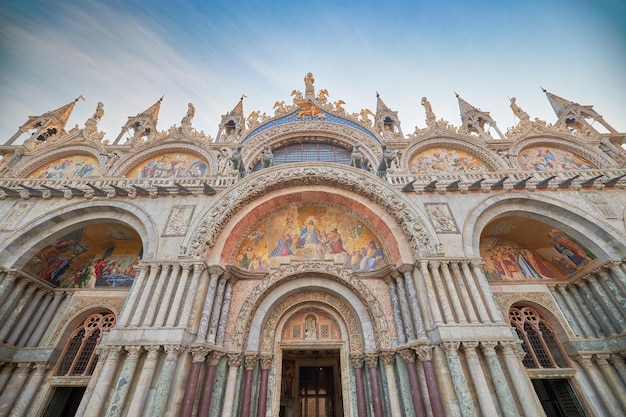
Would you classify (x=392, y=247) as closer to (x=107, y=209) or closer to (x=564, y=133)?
(x=107, y=209)

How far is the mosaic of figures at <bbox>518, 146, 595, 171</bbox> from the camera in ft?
46.5

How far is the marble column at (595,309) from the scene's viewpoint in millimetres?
9143

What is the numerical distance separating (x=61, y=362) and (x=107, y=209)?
6077mm

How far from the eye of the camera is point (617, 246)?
Answer: 939 cm

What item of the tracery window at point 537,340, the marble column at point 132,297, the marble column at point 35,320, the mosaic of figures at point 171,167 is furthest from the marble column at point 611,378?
the marble column at point 35,320

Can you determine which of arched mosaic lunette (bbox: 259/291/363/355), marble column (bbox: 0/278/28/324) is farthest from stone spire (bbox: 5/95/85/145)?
arched mosaic lunette (bbox: 259/291/363/355)

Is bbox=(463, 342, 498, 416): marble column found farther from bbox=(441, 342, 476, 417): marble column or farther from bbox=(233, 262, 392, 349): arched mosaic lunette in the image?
bbox=(233, 262, 392, 349): arched mosaic lunette

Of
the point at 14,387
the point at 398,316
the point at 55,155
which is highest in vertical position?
the point at 55,155

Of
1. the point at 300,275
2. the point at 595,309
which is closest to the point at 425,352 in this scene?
the point at 300,275

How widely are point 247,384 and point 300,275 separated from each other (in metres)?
3.94

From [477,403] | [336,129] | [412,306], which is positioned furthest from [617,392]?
[336,129]

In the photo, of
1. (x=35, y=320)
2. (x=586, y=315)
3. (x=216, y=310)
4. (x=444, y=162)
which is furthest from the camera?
(x=444, y=162)

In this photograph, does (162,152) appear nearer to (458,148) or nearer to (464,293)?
(464,293)

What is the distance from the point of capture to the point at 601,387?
8727 millimetres
